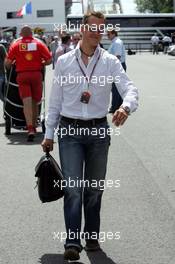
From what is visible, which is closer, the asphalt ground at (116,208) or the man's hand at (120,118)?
the man's hand at (120,118)

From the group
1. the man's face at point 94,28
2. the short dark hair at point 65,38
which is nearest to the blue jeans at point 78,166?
the man's face at point 94,28

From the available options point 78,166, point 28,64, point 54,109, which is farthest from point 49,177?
point 28,64

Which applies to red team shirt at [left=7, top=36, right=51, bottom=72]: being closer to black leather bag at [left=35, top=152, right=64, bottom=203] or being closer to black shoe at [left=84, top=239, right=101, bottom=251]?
black leather bag at [left=35, top=152, right=64, bottom=203]

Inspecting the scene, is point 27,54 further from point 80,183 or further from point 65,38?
point 65,38

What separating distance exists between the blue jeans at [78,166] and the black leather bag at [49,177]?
18 centimetres

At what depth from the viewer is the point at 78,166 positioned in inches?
216

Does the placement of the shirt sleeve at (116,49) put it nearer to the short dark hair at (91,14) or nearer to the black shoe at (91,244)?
the black shoe at (91,244)

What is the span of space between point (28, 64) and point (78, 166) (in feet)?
20.7

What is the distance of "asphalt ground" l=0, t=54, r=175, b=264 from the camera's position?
5.82m

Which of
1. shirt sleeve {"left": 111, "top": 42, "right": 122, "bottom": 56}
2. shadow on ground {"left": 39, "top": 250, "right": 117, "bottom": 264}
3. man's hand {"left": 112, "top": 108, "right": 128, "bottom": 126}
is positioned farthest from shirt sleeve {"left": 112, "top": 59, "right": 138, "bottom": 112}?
shirt sleeve {"left": 111, "top": 42, "right": 122, "bottom": 56}

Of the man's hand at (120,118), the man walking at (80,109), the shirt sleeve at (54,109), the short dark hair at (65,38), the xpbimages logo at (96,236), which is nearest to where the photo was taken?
the man's hand at (120,118)

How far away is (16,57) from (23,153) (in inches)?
68.0

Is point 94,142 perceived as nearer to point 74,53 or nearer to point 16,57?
point 74,53

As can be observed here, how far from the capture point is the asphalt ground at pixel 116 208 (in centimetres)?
582
